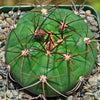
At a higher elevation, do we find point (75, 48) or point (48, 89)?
point (75, 48)

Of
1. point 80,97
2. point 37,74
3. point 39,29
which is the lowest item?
point 80,97

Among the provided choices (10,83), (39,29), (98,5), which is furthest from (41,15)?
(98,5)

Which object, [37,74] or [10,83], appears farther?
[10,83]

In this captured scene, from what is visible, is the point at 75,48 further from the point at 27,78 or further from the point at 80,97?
the point at 80,97

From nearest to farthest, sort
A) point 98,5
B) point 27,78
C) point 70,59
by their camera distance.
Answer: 1. point 70,59
2. point 27,78
3. point 98,5

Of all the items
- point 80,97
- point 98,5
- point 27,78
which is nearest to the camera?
point 27,78

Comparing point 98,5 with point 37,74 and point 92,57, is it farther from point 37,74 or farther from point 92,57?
point 37,74

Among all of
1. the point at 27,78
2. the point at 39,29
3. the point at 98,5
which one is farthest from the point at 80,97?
the point at 98,5
